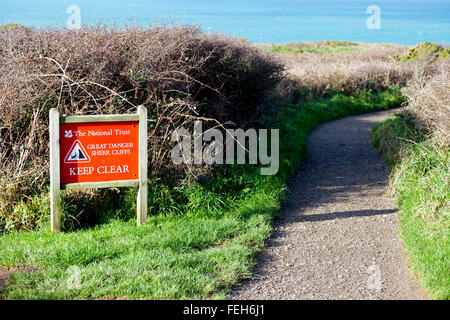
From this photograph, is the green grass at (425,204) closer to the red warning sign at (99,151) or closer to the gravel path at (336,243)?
the gravel path at (336,243)

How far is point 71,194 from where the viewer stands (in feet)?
22.7

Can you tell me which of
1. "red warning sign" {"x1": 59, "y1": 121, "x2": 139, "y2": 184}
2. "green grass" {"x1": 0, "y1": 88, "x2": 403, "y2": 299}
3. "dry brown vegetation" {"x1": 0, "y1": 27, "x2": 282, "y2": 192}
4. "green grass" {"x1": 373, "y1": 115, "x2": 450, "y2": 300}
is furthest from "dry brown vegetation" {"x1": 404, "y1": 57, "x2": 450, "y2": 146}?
"red warning sign" {"x1": 59, "y1": 121, "x2": 139, "y2": 184}

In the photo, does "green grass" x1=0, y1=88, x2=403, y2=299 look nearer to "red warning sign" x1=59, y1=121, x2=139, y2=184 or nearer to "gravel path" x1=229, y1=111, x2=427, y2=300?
"gravel path" x1=229, y1=111, x2=427, y2=300

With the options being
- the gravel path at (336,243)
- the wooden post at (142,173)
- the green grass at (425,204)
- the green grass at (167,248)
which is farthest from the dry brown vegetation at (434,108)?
the wooden post at (142,173)

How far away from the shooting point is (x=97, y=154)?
255 inches

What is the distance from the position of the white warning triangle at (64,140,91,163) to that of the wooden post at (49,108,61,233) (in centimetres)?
15

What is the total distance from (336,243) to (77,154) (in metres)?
3.29

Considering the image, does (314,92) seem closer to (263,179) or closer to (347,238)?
(263,179)

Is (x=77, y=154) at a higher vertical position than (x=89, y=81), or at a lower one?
lower

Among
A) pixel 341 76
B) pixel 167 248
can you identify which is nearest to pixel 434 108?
pixel 167 248

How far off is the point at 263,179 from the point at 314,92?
10.2 m

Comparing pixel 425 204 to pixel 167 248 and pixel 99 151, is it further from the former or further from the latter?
pixel 99 151

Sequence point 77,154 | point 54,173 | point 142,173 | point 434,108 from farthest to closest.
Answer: point 434,108 < point 142,173 < point 77,154 < point 54,173
